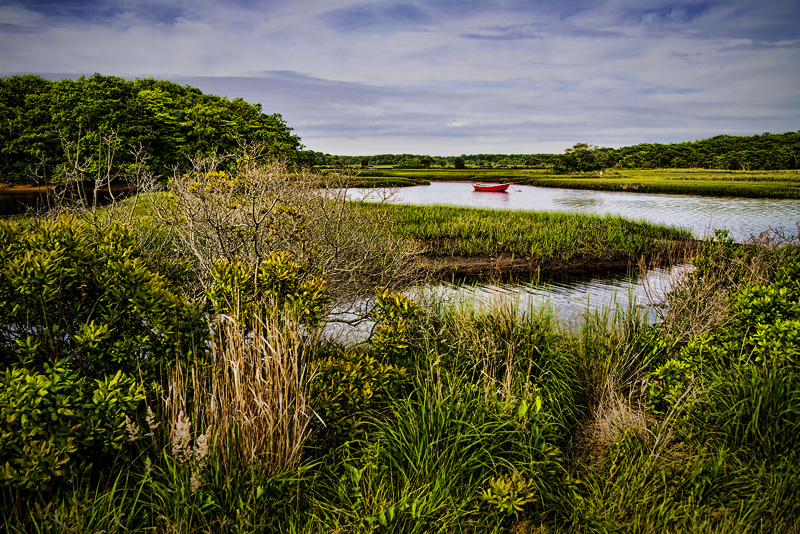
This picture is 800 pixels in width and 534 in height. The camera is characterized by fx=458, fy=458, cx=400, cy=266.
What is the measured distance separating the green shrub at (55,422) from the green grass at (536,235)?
550 inches

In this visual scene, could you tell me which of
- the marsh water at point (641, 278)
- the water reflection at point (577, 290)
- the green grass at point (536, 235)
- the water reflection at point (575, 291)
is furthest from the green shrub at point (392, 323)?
the green grass at point (536, 235)

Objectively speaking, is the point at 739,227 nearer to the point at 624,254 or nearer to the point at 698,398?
the point at 624,254

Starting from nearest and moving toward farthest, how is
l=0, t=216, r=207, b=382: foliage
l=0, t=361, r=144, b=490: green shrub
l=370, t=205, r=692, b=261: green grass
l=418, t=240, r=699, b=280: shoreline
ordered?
l=0, t=361, r=144, b=490: green shrub < l=0, t=216, r=207, b=382: foliage < l=418, t=240, r=699, b=280: shoreline < l=370, t=205, r=692, b=261: green grass

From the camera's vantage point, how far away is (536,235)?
1909 cm

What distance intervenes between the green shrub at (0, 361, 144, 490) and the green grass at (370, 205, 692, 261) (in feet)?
45.9

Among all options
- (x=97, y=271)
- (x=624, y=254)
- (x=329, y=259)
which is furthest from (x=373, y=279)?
(x=624, y=254)

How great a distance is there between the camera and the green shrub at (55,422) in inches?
96.4

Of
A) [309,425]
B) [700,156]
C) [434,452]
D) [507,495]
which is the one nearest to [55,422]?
[309,425]

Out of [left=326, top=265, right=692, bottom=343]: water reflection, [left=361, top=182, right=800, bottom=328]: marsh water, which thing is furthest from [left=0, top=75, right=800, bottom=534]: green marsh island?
[left=326, top=265, right=692, bottom=343]: water reflection

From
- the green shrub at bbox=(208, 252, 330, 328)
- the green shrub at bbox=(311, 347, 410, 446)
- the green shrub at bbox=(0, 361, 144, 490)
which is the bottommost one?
the green shrub at bbox=(311, 347, 410, 446)

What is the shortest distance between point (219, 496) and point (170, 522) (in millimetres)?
298

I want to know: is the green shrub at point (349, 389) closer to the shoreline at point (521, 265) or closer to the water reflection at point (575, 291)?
the water reflection at point (575, 291)

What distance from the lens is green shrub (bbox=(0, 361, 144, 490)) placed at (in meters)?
2.45

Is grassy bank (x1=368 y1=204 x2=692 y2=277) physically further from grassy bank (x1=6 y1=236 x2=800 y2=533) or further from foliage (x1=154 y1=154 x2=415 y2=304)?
grassy bank (x1=6 y1=236 x2=800 y2=533)
